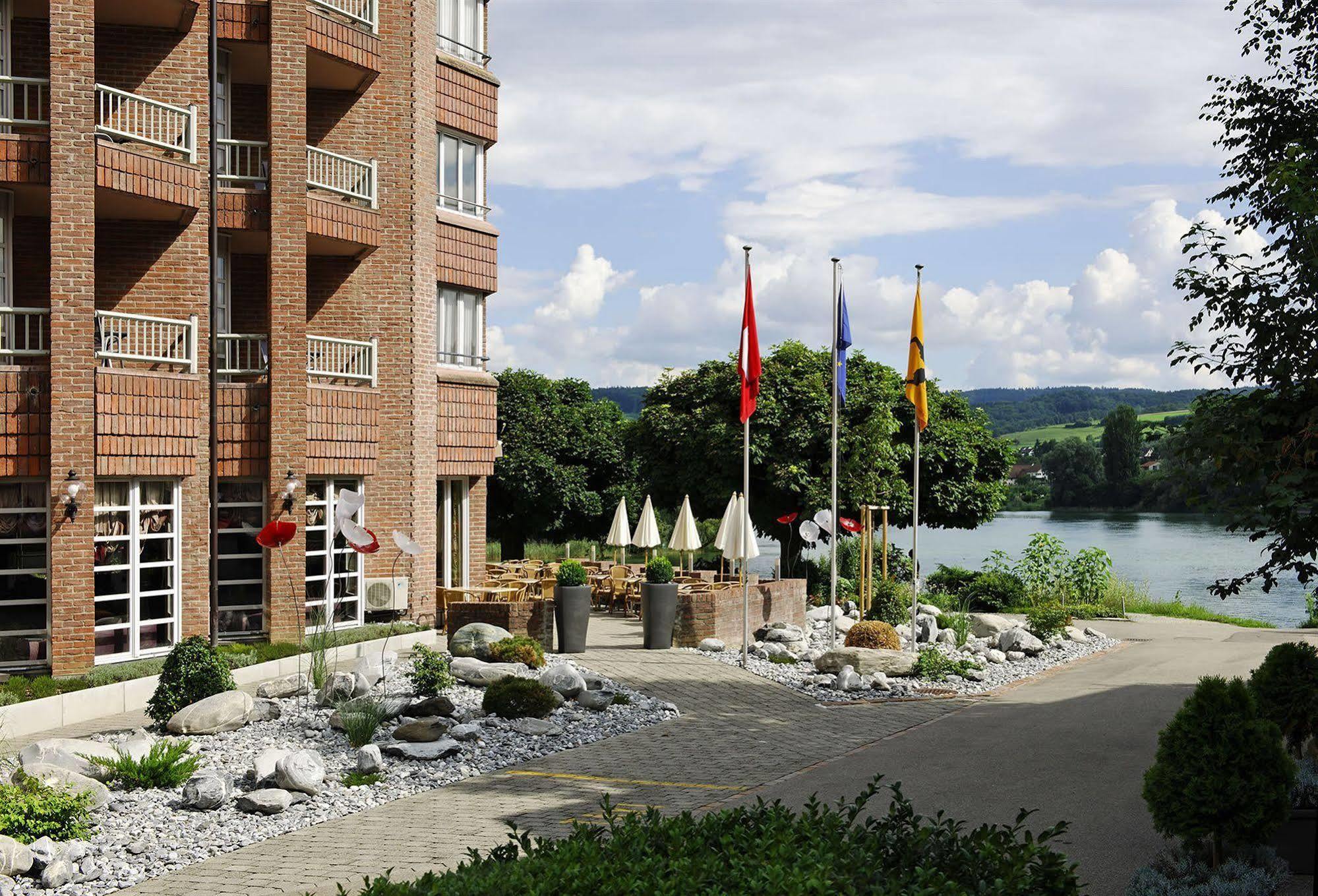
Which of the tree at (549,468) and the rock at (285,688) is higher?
the tree at (549,468)

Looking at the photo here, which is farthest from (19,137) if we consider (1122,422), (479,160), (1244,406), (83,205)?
(1122,422)

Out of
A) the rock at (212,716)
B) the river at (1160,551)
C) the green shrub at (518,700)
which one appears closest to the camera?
the rock at (212,716)

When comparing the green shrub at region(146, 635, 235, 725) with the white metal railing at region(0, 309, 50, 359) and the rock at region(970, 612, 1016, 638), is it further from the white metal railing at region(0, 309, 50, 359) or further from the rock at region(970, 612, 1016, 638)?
the rock at region(970, 612, 1016, 638)

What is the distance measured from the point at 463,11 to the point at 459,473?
9.42 meters

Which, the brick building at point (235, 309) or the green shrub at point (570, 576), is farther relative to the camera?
the green shrub at point (570, 576)

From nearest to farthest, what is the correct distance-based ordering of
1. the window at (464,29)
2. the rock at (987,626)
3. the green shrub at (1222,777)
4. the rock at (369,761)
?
the green shrub at (1222,777) < the rock at (369,761) < the rock at (987,626) < the window at (464,29)

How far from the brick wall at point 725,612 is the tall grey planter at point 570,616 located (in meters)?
2.15

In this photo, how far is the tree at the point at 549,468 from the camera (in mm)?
46344

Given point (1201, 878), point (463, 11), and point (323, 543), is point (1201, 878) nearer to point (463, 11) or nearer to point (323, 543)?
point (323, 543)

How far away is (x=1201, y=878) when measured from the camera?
27.9ft

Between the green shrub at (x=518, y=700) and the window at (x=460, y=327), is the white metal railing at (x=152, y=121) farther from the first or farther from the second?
the green shrub at (x=518, y=700)

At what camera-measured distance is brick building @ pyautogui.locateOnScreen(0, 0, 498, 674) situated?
17.7 meters

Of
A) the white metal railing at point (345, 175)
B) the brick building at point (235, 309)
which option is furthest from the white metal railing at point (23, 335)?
the white metal railing at point (345, 175)

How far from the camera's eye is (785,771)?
42.2 feet
